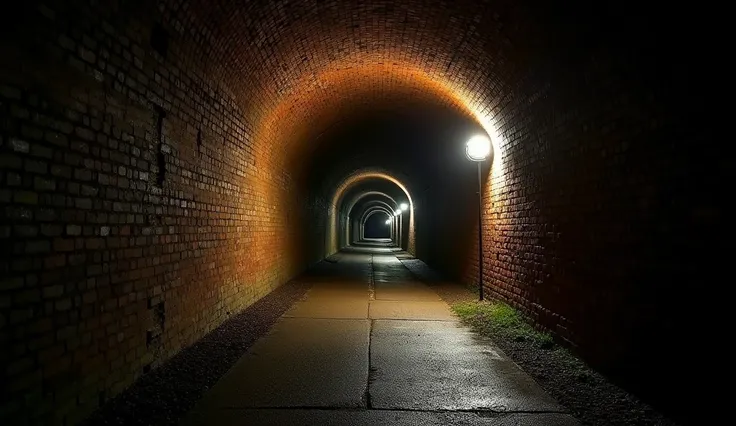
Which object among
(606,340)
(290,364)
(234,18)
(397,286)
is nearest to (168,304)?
(290,364)

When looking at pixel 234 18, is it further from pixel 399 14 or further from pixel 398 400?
pixel 398 400

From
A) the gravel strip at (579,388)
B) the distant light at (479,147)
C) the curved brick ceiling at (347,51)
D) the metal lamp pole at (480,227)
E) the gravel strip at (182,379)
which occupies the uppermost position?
the curved brick ceiling at (347,51)

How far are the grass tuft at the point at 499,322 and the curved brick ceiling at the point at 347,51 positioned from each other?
325cm

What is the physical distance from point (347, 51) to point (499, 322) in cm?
480

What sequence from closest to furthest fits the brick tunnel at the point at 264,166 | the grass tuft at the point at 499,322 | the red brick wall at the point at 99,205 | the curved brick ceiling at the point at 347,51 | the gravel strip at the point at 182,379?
the red brick wall at the point at 99,205 < the brick tunnel at the point at 264,166 < the gravel strip at the point at 182,379 < the curved brick ceiling at the point at 347,51 < the grass tuft at the point at 499,322

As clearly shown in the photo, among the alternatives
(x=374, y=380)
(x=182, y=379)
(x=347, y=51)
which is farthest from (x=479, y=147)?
(x=182, y=379)

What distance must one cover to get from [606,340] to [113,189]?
451 cm

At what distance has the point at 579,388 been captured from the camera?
163 inches

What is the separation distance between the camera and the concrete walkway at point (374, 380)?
11.4 ft

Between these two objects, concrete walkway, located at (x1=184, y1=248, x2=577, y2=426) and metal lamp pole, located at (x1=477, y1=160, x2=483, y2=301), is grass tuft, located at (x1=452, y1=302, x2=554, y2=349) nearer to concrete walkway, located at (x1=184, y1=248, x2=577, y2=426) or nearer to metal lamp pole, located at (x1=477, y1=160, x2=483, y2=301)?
concrete walkway, located at (x1=184, y1=248, x2=577, y2=426)

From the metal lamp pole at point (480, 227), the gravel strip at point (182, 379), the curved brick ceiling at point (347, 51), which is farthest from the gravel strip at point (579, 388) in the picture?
the curved brick ceiling at point (347, 51)

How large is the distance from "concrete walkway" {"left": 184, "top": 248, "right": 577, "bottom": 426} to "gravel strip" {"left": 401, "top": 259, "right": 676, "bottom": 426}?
0.15 meters

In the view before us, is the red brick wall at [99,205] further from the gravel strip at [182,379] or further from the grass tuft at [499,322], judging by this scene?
the grass tuft at [499,322]

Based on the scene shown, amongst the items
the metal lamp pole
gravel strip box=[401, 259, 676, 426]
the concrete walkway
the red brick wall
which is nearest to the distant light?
the metal lamp pole
